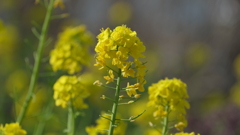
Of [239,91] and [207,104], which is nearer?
[239,91]

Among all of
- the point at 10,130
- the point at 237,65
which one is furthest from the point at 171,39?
the point at 10,130

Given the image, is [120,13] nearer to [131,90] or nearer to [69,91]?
[69,91]

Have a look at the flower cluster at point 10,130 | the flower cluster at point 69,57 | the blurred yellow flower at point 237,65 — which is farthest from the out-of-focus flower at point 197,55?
the flower cluster at point 10,130

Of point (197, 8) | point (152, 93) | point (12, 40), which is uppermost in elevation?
point (197, 8)

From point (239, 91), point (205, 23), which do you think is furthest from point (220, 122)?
point (205, 23)

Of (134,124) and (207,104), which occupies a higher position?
(207,104)

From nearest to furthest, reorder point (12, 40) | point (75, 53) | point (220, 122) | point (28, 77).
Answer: point (75, 53) → point (220, 122) → point (28, 77) → point (12, 40)

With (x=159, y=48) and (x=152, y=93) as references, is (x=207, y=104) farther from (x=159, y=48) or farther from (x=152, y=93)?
(x=152, y=93)

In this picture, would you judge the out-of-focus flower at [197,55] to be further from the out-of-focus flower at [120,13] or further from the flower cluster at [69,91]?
the flower cluster at [69,91]
